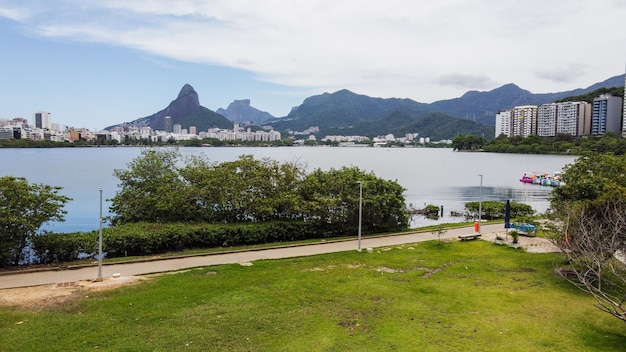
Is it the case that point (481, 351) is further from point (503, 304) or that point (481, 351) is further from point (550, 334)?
point (503, 304)

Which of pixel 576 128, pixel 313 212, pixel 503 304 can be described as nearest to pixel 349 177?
pixel 313 212

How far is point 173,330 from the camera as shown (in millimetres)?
9633

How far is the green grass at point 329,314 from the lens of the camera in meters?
9.16

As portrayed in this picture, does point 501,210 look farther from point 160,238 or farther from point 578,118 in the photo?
point 578,118

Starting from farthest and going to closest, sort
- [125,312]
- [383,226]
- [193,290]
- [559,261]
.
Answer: [383,226]
[559,261]
[193,290]
[125,312]

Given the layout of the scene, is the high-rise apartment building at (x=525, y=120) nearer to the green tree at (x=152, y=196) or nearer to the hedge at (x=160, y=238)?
the hedge at (x=160, y=238)

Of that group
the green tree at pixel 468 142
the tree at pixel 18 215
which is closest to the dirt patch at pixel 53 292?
the tree at pixel 18 215

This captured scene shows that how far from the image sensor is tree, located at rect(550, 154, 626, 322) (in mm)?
11633

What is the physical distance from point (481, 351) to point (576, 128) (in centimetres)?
15227

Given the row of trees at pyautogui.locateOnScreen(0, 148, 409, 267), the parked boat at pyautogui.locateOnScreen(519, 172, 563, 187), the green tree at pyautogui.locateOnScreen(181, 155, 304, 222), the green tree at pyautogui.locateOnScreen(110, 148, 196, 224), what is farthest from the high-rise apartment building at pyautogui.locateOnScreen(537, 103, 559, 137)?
the green tree at pyautogui.locateOnScreen(110, 148, 196, 224)

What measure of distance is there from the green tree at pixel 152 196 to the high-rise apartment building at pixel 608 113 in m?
139

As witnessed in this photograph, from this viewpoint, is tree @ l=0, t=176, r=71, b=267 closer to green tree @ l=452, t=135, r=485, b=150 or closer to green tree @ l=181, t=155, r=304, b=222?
green tree @ l=181, t=155, r=304, b=222

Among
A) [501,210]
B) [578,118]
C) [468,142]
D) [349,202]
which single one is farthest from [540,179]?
[468,142]

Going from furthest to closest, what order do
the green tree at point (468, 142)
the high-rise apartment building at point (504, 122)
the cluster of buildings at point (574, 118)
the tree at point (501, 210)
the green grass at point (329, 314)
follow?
the high-rise apartment building at point (504, 122), the green tree at point (468, 142), the cluster of buildings at point (574, 118), the tree at point (501, 210), the green grass at point (329, 314)
